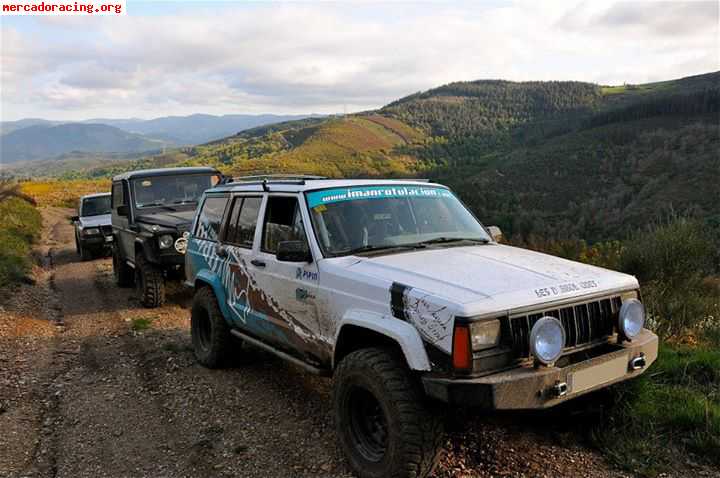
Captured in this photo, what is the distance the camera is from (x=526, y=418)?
4.15 m

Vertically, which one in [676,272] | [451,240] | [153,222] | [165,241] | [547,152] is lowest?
[676,272]

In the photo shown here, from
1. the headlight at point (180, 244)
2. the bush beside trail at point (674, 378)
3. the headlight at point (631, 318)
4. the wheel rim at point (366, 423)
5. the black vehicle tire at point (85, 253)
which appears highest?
the headlight at point (180, 244)

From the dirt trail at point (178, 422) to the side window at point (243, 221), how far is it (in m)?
1.40

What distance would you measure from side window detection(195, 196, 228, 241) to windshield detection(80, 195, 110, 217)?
10773 millimetres

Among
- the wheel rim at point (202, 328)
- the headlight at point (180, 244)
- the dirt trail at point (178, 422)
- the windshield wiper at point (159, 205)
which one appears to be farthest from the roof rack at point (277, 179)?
the windshield wiper at point (159, 205)

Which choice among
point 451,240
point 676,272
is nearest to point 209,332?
point 451,240

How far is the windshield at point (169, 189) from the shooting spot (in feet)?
31.1

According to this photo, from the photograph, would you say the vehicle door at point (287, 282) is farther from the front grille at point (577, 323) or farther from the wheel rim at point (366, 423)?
the front grille at point (577, 323)

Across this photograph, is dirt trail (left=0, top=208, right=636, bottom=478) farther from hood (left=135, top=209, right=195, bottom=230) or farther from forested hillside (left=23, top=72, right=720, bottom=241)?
forested hillside (left=23, top=72, right=720, bottom=241)

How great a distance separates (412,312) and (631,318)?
57.1 inches

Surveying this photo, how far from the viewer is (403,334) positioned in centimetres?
307

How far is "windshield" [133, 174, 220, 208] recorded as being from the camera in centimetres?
948

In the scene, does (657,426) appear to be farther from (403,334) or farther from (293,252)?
(293,252)

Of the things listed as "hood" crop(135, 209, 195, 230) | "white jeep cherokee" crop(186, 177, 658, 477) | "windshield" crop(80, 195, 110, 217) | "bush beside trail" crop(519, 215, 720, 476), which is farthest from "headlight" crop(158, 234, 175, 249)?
"windshield" crop(80, 195, 110, 217)
